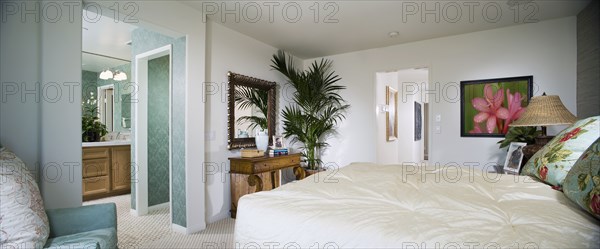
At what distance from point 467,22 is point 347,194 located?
113 inches

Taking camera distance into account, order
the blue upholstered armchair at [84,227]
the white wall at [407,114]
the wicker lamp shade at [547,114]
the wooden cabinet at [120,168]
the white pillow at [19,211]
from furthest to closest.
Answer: the white wall at [407,114] < the wooden cabinet at [120,168] < the wicker lamp shade at [547,114] < the blue upholstered armchair at [84,227] < the white pillow at [19,211]

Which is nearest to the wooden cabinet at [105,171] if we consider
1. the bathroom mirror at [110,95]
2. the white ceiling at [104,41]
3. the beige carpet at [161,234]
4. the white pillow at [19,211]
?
the bathroom mirror at [110,95]

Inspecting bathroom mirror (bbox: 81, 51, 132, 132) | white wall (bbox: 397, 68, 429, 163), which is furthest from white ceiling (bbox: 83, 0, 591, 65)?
white wall (bbox: 397, 68, 429, 163)

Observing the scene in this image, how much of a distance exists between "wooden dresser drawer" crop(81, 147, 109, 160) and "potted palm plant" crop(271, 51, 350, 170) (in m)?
2.74

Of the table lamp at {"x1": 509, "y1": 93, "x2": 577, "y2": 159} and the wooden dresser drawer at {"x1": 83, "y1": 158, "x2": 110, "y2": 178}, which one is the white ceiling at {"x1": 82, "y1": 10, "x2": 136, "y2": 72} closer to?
the wooden dresser drawer at {"x1": 83, "y1": 158, "x2": 110, "y2": 178}

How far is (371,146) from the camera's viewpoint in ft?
13.7

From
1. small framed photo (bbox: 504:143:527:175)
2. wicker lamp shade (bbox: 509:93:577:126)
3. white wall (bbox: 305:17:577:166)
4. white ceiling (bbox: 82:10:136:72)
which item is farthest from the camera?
white ceiling (bbox: 82:10:136:72)

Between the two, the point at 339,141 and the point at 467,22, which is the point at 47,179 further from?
the point at 467,22

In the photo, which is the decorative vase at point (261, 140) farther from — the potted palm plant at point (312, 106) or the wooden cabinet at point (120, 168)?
the wooden cabinet at point (120, 168)

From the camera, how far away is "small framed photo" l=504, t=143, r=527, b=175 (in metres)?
2.33

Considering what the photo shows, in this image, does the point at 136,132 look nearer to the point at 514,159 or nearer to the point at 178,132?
the point at 178,132

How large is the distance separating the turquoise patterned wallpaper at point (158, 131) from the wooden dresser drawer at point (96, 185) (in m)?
1.18

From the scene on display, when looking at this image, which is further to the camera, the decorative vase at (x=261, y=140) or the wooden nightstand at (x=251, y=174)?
the decorative vase at (x=261, y=140)

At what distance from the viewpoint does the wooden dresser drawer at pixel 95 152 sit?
3923 millimetres
